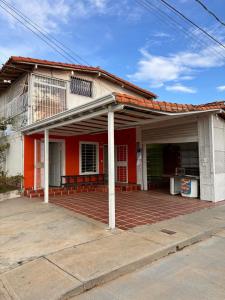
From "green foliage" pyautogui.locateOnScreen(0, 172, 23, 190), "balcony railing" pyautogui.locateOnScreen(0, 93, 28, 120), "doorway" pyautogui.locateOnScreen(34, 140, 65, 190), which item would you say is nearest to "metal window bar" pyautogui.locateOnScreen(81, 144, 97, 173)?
"doorway" pyautogui.locateOnScreen(34, 140, 65, 190)

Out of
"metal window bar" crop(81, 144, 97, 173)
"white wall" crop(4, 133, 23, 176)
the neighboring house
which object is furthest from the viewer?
"metal window bar" crop(81, 144, 97, 173)

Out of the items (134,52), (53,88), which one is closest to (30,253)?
(53,88)

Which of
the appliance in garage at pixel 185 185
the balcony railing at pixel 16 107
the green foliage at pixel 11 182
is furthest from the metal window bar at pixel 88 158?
the appliance in garage at pixel 185 185

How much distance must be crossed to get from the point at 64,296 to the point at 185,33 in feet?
27.2

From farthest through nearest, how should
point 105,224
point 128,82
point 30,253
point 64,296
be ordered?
point 128,82, point 105,224, point 30,253, point 64,296

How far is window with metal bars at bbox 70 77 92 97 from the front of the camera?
500 inches

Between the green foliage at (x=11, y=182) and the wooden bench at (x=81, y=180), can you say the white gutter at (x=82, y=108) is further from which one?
the wooden bench at (x=81, y=180)

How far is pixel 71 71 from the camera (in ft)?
40.7

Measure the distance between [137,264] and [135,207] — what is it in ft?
13.0

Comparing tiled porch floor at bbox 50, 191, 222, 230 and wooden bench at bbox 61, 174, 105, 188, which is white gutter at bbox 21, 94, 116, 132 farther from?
wooden bench at bbox 61, 174, 105, 188

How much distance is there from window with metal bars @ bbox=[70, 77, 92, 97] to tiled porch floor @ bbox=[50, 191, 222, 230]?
230 inches

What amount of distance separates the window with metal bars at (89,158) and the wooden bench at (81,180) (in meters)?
0.31

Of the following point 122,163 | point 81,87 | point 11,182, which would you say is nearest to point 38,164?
point 11,182

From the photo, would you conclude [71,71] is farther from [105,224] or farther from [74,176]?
[105,224]
